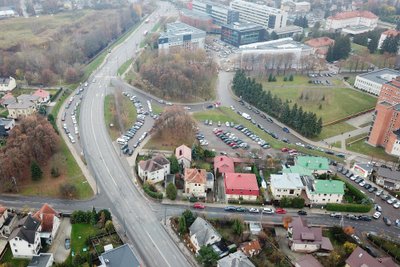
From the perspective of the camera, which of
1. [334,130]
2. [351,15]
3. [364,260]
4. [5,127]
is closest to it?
[364,260]

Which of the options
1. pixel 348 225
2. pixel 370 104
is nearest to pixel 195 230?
pixel 348 225

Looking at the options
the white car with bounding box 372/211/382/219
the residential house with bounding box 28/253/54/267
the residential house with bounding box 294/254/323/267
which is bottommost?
the residential house with bounding box 28/253/54/267

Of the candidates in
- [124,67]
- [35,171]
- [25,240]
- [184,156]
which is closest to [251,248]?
[184,156]

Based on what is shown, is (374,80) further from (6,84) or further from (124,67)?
(6,84)

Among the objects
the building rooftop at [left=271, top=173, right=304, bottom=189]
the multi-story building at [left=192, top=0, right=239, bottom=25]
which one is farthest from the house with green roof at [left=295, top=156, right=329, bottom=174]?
the multi-story building at [left=192, top=0, right=239, bottom=25]

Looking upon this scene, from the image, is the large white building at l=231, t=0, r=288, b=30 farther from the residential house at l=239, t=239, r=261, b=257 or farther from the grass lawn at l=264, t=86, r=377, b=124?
the residential house at l=239, t=239, r=261, b=257

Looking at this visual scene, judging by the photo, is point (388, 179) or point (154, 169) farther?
point (388, 179)

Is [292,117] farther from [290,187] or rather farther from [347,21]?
[347,21]
